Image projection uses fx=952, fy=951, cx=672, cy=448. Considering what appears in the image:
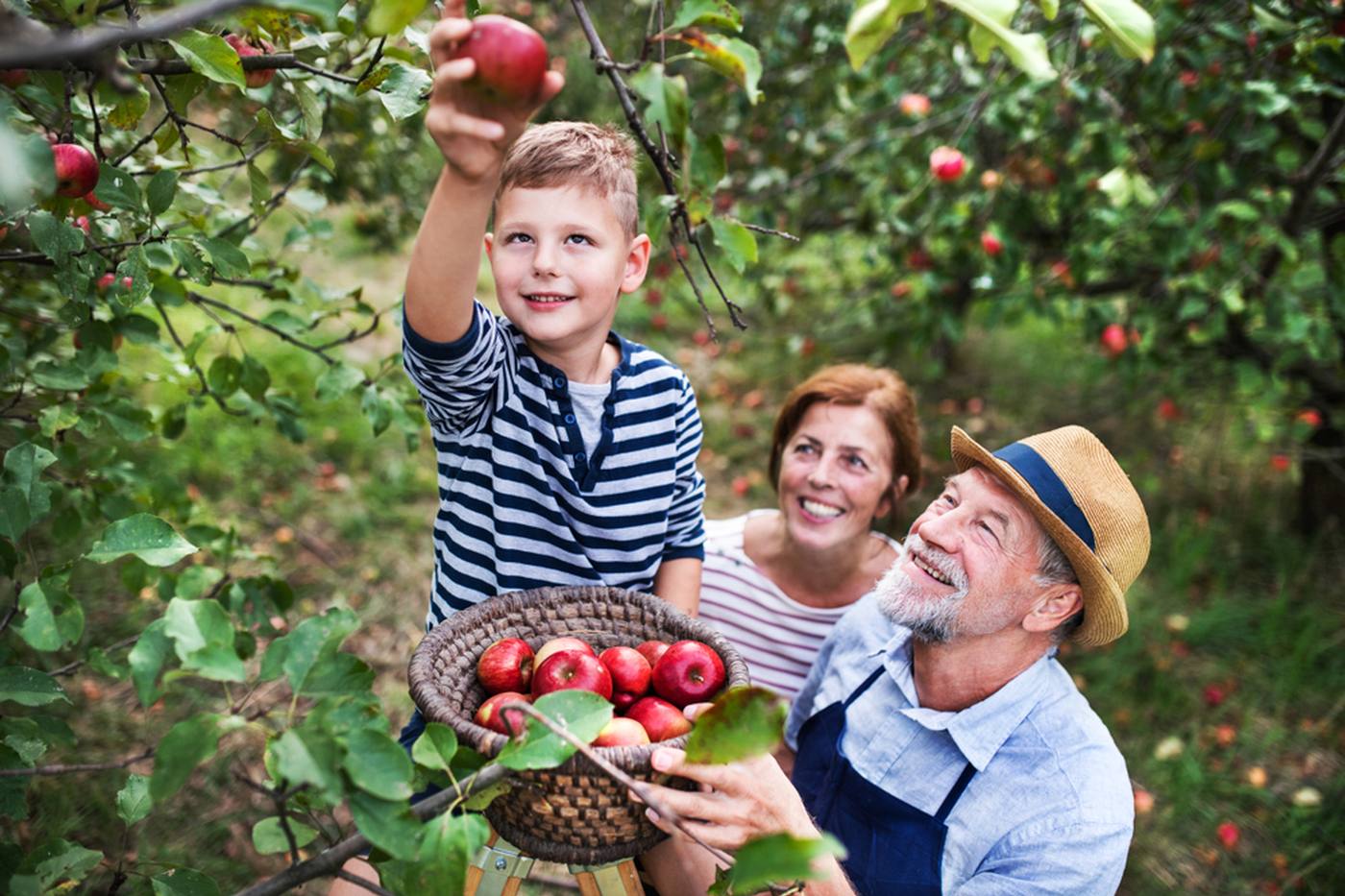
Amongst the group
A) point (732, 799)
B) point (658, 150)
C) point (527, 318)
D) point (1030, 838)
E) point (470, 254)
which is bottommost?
point (1030, 838)

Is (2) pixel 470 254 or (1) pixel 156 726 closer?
(2) pixel 470 254

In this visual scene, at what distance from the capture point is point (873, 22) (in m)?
0.87

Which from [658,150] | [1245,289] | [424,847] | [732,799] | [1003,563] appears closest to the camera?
[424,847]

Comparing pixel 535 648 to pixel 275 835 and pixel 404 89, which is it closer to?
pixel 275 835

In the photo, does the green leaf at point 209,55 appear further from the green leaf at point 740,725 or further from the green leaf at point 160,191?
the green leaf at point 740,725

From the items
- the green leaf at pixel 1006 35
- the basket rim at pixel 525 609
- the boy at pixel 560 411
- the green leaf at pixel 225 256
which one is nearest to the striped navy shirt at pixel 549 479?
the boy at pixel 560 411

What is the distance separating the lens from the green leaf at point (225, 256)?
1.39m

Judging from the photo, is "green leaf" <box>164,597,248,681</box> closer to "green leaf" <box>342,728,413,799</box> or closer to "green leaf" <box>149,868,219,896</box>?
"green leaf" <box>342,728,413,799</box>

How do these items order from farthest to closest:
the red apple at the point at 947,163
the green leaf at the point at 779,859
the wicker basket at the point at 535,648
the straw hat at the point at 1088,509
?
the red apple at the point at 947,163, the straw hat at the point at 1088,509, the wicker basket at the point at 535,648, the green leaf at the point at 779,859

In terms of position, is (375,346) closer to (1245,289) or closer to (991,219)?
(991,219)

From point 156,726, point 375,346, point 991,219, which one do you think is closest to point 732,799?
point 156,726

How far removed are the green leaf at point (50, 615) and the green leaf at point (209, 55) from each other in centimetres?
62

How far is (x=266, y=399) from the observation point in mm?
2104

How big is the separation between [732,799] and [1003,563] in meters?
0.72
